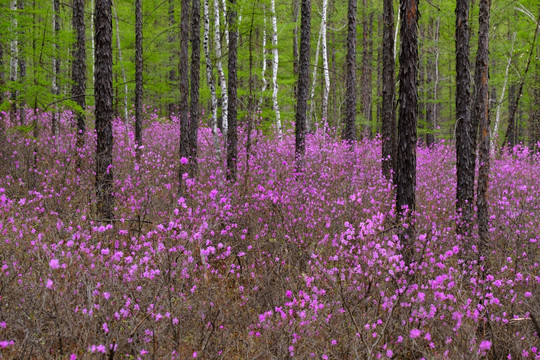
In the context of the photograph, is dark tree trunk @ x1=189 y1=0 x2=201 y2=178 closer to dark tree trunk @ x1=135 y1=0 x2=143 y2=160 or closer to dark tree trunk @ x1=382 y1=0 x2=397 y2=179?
dark tree trunk @ x1=135 y1=0 x2=143 y2=160

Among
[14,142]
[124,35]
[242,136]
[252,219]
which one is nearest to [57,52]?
[14,142]

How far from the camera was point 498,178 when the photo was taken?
37.3 ft

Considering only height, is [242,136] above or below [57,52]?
below

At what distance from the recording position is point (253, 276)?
193 inches

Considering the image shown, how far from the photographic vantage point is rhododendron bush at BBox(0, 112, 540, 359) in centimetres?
326

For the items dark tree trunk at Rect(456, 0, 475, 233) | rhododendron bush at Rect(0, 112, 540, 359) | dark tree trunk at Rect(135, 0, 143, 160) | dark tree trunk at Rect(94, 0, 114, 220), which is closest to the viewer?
rhododendron bush at Rect(0, 112, 540, 359)

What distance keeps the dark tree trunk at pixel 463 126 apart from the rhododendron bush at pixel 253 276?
594 millimetres

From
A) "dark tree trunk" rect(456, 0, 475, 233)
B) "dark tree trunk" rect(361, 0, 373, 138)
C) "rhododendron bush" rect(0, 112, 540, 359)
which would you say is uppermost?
"dark tree trunk" rect(361, 0, 373, 138)

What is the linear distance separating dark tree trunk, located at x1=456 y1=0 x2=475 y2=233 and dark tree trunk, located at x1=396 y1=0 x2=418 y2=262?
1530 mm

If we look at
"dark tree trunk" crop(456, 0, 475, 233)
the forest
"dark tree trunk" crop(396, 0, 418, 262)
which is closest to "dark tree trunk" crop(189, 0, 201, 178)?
the forest

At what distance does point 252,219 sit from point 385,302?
3.37 m

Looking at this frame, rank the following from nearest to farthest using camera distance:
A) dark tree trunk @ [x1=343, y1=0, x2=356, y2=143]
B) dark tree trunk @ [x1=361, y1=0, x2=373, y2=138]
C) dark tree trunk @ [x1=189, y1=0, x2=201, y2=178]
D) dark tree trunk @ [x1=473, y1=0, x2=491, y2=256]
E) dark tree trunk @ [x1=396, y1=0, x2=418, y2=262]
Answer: dark tree trunk @ [x1=396, y1=0, x2=418, y2=262], dark tree trunk @ [x1=473, y1=0, x2=491, y2=256], dark tree trunk @ [x1=189, y1=0, x2=201, y2=178], dark tree trunk @ [x1=343, y1=0, x2=356, y2=143], dark tree trunk @ [x1=361, y1=0, x2=373, y2=138]

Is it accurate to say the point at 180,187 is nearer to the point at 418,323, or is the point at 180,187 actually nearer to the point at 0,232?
the point at 0,232

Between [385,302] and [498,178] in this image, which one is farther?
[498,178]
